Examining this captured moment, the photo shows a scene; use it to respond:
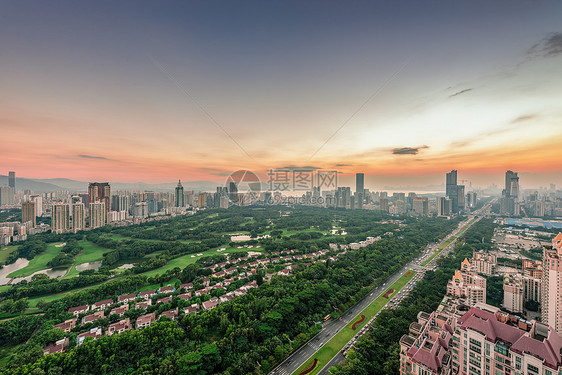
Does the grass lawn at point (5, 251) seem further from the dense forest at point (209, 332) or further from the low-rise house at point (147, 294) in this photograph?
the low-rise house at point (147, 294)

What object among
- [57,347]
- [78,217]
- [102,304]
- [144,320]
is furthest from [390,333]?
[78,217]

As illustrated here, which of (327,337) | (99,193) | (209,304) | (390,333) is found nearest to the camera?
(390,333)

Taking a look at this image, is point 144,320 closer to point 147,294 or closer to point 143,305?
point 143,305

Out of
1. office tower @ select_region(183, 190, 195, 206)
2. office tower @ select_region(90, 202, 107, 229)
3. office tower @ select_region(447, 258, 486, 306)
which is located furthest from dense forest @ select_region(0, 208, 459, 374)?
office tower @ select_region(183, 190, 195, 206)

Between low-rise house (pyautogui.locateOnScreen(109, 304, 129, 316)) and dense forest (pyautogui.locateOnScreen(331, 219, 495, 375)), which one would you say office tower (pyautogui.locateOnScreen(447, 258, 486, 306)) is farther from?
low-rise house (pyautogui.locateOnScreen(109, 304, 129, 316))

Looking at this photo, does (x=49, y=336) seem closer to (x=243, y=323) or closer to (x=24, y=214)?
(x=243, y=323)
